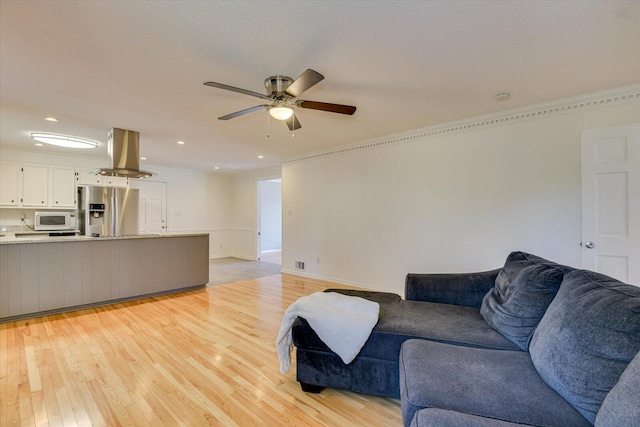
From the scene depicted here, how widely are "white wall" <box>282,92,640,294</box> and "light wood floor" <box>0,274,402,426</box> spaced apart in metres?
2.03

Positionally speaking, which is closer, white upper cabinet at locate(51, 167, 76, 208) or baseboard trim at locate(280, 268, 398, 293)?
baseboard trim at locate(280, 268, 398, 293)

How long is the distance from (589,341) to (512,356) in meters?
0.44

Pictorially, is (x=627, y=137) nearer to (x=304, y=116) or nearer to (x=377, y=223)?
(x=377, y=223)

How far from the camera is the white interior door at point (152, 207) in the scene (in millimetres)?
6965

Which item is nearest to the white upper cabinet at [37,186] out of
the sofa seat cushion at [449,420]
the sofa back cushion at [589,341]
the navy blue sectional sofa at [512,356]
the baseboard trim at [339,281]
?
the baseboard trim at [339,281]


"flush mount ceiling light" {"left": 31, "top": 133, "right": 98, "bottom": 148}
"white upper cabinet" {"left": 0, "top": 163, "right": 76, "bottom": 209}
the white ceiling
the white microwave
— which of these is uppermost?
the white ceiling

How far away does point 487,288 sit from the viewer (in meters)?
2.28

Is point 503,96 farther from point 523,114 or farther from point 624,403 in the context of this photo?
point 624,403

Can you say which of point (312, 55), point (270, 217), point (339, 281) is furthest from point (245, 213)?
point (312, 55)

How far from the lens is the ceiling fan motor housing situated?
8.35ft

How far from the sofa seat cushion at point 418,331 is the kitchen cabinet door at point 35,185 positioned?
631 cm

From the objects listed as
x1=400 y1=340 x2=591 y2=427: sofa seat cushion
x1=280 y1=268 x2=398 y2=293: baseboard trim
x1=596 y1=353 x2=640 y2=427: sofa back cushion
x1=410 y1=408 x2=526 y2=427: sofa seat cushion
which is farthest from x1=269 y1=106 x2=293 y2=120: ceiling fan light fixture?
x1=280 y1=268 x2=398 y2=293: baseboard trim

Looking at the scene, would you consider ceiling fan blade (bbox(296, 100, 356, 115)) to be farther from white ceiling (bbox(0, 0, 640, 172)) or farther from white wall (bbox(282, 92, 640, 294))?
white wall (bbox(282, 92, 640, 294))

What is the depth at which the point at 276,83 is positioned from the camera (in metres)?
2.57
